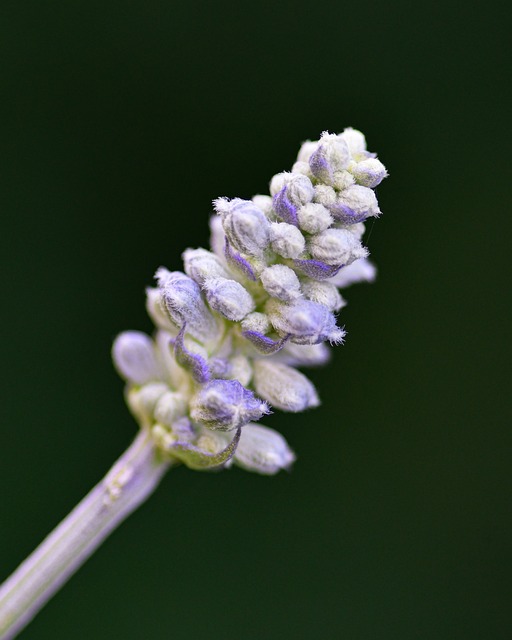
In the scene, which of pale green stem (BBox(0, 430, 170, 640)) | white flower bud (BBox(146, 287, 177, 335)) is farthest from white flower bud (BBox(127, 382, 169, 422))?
white flower bud (BBox(146, 287, 177, 335))

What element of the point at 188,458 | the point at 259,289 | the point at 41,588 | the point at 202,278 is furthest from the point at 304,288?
the point at 41,588

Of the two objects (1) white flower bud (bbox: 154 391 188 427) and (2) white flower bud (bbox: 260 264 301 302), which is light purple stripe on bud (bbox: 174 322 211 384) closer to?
(1) white flower bud (bbox: 154 391 188 427)

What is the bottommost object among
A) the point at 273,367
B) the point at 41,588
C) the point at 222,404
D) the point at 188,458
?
the point at 41,588

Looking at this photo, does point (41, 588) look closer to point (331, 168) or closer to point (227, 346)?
point (227, 346)

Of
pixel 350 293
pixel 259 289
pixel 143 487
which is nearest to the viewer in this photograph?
pixel 259 289

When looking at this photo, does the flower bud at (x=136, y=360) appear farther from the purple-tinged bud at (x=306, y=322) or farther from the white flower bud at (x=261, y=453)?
the purple-tinged bud at (x=306, y=322)

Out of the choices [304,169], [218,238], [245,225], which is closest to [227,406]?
[245,225]

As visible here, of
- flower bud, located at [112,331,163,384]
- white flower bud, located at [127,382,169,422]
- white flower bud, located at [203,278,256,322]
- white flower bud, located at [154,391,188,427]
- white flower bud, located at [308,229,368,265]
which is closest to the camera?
white flower bud, located at [308,229,368,265]
